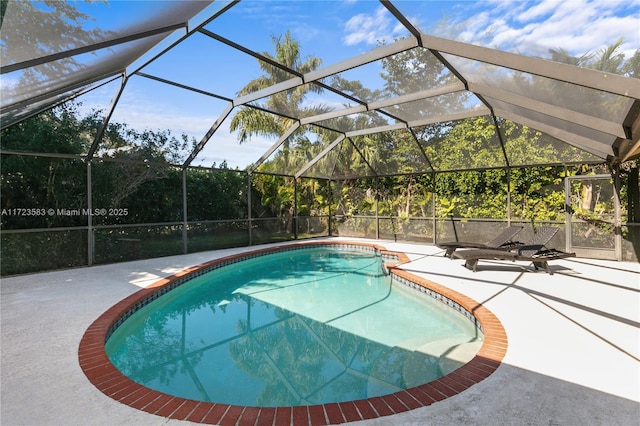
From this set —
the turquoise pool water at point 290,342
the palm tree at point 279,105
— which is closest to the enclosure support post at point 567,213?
the turquoise pool water at point 290,342

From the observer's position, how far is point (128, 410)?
2230mm

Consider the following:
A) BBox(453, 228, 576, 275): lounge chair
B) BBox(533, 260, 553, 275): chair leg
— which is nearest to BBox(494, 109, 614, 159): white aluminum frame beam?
BBox(453, 228, 576, 275): lounge chair

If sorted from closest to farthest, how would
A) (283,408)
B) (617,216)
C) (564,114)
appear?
(283,408)
(564,114)
(617,216)

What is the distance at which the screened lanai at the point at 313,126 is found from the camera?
367cm

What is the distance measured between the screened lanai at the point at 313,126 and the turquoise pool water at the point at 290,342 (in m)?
3.42

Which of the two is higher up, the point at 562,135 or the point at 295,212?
the point at 562,135

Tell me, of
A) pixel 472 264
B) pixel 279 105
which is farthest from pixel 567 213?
pixel 279 105

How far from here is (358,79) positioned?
6828 millimetres

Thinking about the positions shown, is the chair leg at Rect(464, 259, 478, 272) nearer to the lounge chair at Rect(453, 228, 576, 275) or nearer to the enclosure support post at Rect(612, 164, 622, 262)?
the lounge chair at Rect(453, 228, 576, 275)

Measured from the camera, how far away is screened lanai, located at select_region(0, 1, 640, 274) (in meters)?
3.67

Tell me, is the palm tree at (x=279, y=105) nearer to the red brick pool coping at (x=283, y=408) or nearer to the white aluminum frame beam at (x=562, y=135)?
the white aluminum frame beam at (x=562, y=135)

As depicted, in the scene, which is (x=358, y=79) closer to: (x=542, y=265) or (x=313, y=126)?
(x=313, y=126)

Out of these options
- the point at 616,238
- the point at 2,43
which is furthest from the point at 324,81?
the point at 616,238

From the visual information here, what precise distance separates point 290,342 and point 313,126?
7885 millimetres
